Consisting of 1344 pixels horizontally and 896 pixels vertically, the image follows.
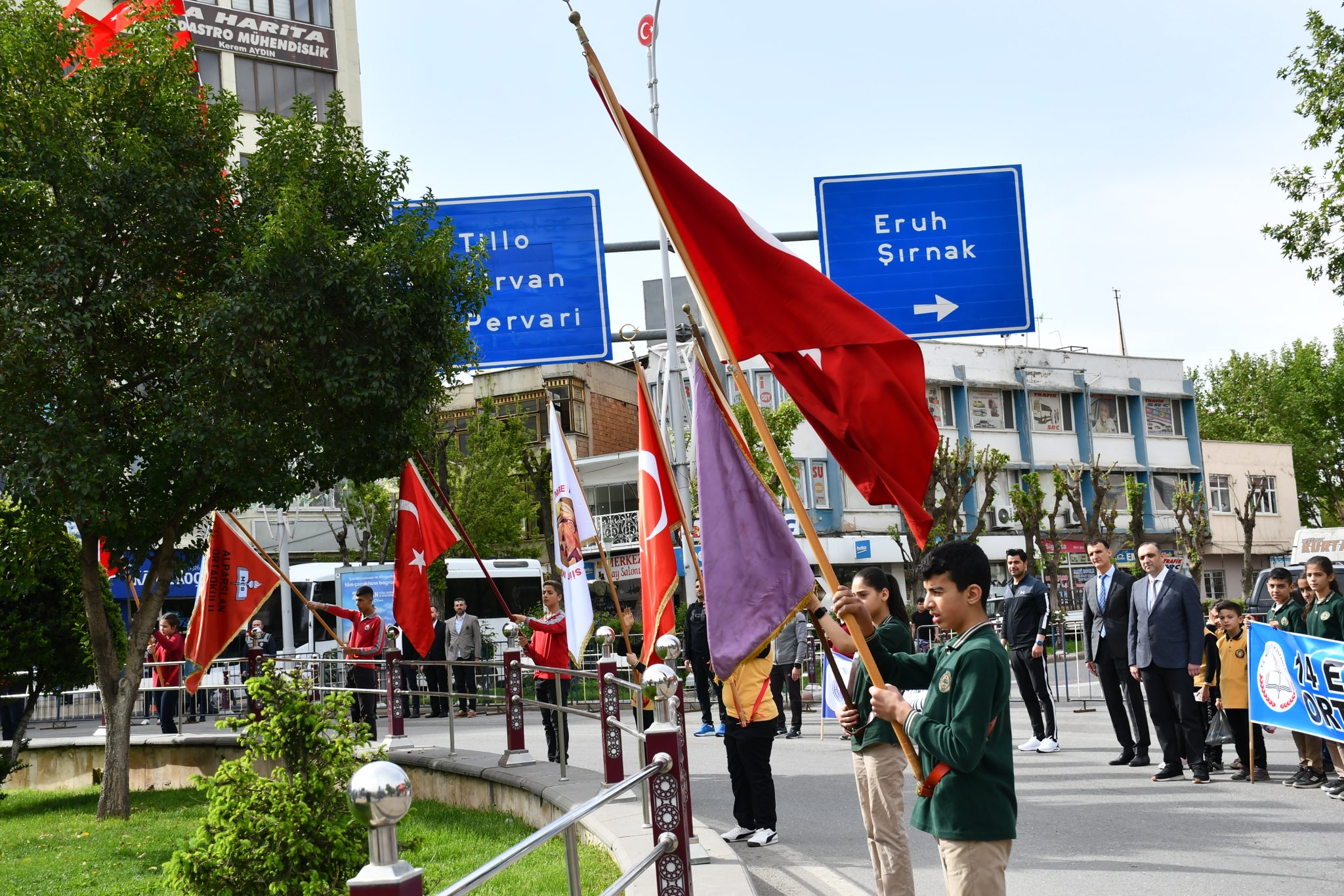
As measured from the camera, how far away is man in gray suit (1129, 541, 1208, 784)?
1021 cm

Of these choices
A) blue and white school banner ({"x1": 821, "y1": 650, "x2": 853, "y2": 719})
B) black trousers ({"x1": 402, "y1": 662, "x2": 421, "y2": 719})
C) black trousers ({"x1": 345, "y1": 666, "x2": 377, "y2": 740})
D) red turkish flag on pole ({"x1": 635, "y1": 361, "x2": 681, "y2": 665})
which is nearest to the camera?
red turkish flag on pole ({"x1": 635, "y1": 361, "x2": 681, "y2": 665})

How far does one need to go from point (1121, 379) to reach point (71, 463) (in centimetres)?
5133

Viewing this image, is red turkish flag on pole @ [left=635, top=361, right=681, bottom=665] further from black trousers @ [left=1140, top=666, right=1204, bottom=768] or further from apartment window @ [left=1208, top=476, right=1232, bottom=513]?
Result: apartment window @ [left=1208, top=476, right=1232, bottom=513]

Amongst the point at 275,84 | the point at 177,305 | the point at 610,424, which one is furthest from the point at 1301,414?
the point at 177,305

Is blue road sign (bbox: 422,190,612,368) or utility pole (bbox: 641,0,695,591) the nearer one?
blue road sign (bbox: 422,190,612,368)

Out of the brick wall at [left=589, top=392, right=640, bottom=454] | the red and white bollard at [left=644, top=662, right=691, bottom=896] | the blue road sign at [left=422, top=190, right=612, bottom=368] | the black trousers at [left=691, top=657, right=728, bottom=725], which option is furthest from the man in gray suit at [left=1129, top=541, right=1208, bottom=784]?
the brick wall at [left=589, top=392, right=640, bottom=454]

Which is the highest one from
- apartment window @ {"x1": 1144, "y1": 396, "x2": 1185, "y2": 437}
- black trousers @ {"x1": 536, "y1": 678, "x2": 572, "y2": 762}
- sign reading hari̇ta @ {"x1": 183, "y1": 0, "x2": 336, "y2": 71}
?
sign reading hari̇ta @ {"x1": 183, "y1": 0, "x2": 336, "y2": 71}

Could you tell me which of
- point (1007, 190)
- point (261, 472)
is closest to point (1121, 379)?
point (1007, 190)

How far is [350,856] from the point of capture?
20.4 ft

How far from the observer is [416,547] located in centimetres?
1389

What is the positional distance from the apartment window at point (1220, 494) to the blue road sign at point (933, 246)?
165 ft

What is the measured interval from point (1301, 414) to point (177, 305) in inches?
2392

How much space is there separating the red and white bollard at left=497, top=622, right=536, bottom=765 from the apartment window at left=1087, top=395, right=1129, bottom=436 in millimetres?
46929

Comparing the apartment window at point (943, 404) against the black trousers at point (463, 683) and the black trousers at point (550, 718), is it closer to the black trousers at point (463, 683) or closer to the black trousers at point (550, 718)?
the black trousers at point (463, 683)
